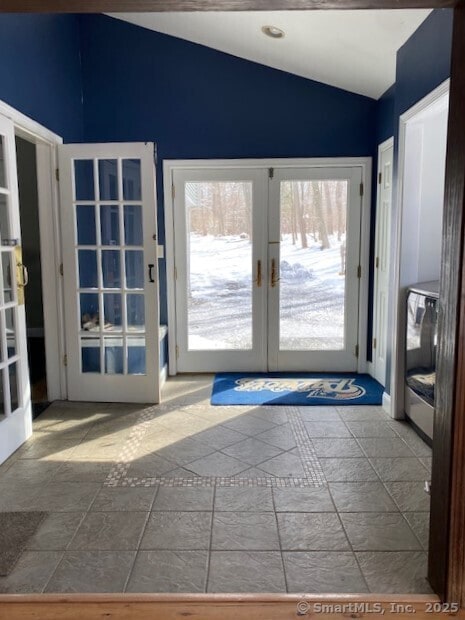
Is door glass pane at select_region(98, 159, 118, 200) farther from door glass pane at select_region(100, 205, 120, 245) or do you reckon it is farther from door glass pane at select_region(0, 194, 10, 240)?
door glass pane at select_region(0, 194, 10, 240)

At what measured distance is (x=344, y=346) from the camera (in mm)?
4629

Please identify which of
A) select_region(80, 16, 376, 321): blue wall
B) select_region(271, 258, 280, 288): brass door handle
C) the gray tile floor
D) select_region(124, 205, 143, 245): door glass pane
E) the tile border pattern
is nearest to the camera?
the gray tile floor

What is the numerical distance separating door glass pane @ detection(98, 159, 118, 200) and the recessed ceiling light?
58.6 inches

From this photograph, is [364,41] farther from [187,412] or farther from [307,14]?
[187,412]

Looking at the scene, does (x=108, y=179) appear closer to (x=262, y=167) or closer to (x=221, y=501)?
(x=262, y=167)

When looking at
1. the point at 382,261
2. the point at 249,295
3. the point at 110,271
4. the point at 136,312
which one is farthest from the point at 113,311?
the point at 382,261

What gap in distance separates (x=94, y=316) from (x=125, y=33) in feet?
8.36

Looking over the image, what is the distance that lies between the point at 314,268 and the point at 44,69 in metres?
2.75

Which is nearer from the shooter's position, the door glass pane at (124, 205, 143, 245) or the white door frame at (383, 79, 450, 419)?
the white door frame at (383, 79, 450, 419)

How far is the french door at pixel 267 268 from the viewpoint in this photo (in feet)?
14.5

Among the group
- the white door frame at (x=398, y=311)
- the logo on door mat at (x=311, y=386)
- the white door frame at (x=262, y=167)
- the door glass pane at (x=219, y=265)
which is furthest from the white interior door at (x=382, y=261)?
the door glass pane at (x=219, y=265)

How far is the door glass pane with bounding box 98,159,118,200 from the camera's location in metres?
3.56

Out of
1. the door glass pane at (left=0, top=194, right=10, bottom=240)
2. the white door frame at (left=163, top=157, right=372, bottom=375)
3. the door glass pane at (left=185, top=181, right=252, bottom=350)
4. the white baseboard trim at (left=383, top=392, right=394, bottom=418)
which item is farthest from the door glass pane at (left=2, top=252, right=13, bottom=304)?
the white baseboard trim at (left=383, top=392, right=394, bottom=418)

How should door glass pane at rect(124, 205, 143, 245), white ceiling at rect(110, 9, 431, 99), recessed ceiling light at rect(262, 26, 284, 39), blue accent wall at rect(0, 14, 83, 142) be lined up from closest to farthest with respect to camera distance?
blue accent wall at rect(0, 14, 83, 142), white ceiling at rect(110, 9, 431, 99), recessed ceiling light at rect(262, 26, 284, 39), door glass pane at rect(124, 205, 143, 245)
